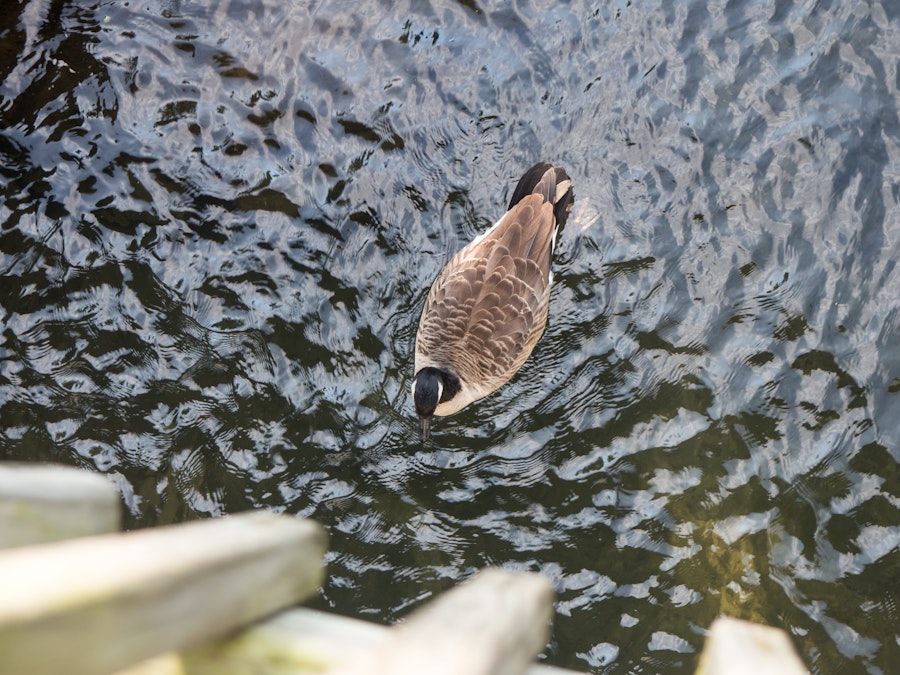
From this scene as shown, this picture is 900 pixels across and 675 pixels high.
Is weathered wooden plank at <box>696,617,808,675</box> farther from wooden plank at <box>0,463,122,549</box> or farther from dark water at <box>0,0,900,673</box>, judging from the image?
dark water at <box>0,0,900,673</box>

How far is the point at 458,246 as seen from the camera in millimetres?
6059

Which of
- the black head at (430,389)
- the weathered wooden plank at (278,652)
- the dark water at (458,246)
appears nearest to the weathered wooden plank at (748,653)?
the weathered wooden plank at (278,652)

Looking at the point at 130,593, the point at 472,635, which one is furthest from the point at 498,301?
the point at 130,593

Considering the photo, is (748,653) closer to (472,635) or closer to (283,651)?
(472,635)

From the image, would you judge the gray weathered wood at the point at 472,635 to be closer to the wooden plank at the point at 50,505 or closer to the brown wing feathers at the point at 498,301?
the wooden plank at the point at 50,505

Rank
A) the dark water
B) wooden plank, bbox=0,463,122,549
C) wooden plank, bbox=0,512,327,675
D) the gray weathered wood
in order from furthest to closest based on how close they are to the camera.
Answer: the dark water
wooden plank, bbox=0,463,122,549
the gray weathered wood
wooden plank, bbox=0,512,327,675

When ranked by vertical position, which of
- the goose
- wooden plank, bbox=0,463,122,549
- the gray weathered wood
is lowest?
the gray weathered wood

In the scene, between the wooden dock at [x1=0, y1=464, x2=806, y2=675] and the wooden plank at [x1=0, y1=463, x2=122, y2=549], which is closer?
the wooden dock at [x1=0, y1=464, x2=806, y2=675]

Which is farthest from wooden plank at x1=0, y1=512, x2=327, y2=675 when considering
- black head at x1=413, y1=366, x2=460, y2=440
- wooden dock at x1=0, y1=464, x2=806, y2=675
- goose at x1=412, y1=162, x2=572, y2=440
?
goose at x1=412, y1=162, x2=572, y2=440

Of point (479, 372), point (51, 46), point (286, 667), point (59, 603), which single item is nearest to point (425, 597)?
point (479, 372)

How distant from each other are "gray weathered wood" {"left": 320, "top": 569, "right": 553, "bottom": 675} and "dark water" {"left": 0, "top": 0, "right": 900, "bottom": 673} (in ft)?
12.7

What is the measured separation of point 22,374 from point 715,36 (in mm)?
6122

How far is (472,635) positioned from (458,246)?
517 cm

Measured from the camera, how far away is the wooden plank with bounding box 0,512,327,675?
85cm
